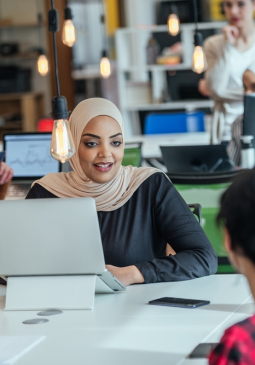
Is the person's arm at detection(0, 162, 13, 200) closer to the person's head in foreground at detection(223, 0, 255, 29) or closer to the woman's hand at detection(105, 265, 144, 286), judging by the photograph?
the woman's hand at detection(105, 265, 144, 286)

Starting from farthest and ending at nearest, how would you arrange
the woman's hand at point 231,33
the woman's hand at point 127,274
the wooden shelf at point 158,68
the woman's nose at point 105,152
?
the wooden shelf at point 158,68
the woman's hand at point 231,33
the woman's nose at point 105,152
the woman's hand at point 127,274

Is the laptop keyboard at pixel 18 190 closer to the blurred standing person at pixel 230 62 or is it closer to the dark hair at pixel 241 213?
the blurred standing person at pixel 230 62

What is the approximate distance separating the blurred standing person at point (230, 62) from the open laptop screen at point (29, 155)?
1.36 meters

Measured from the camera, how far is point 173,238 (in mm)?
1983

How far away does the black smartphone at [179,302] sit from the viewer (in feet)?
5.06

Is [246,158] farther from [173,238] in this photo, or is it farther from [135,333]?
[135,333]

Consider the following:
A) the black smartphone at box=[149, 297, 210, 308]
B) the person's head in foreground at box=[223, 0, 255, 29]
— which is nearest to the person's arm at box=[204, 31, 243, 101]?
the person's head in foreground at box=[223, 0, 255, 29]

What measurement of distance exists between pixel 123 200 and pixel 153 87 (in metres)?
5.43

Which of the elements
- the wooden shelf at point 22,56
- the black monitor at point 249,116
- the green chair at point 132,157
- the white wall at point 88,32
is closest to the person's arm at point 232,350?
the black monitor at point 249,116

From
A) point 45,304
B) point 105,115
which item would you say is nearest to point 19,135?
point 105,115

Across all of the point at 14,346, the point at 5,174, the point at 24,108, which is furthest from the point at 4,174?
the point at 24,108

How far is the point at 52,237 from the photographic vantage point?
5.09 feet

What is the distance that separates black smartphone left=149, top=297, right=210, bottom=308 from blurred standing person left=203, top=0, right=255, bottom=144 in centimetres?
274

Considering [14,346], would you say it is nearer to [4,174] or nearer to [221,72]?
[4,174]
